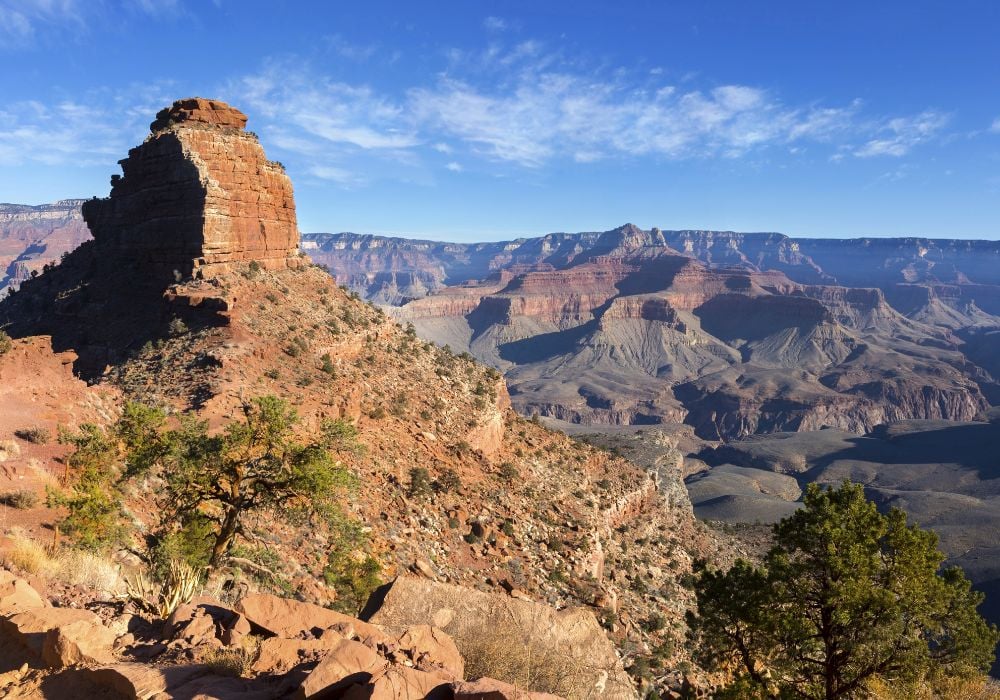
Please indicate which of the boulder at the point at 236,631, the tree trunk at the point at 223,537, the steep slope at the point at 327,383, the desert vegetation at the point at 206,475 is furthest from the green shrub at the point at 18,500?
the boulder at the point at 236,631

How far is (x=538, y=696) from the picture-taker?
703cm

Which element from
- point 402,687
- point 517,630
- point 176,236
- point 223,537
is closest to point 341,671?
point 402,687

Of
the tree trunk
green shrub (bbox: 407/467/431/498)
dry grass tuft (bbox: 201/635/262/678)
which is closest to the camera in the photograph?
dry grass tuft (bbox: 201/635/262/678)

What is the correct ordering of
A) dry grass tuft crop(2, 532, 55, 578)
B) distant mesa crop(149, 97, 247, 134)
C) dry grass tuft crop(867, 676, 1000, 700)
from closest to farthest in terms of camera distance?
dry grass tuft crop(2, 532, 55, 578) < dry grass tuft crop(867, 676, 1000, 700) < distant mesa crop(149, 97, 247, 134)

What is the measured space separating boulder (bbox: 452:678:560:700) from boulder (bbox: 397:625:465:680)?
2.89 ft

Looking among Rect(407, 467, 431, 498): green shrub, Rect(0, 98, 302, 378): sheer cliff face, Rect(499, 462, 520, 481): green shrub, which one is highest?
Rect(0, 98, 302, 378): sheer cliff face

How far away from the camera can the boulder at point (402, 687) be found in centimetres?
655

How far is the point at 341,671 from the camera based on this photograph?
6.93 m

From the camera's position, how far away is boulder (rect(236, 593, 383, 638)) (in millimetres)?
9266

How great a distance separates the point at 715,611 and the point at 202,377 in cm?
2838

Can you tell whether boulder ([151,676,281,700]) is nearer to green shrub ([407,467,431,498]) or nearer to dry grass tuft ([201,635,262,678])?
dry grass tuft ([201,635,262,678])

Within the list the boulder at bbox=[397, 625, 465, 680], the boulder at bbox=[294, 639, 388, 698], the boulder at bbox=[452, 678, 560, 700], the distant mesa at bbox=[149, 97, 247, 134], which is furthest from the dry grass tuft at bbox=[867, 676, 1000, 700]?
the distant mesa at bbox=[149, 97, 247, 134]

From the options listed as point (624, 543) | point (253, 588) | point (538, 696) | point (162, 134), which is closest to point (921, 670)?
point (538, 696)

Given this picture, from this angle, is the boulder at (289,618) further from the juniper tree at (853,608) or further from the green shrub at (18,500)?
the juniper tree at (853,608)
